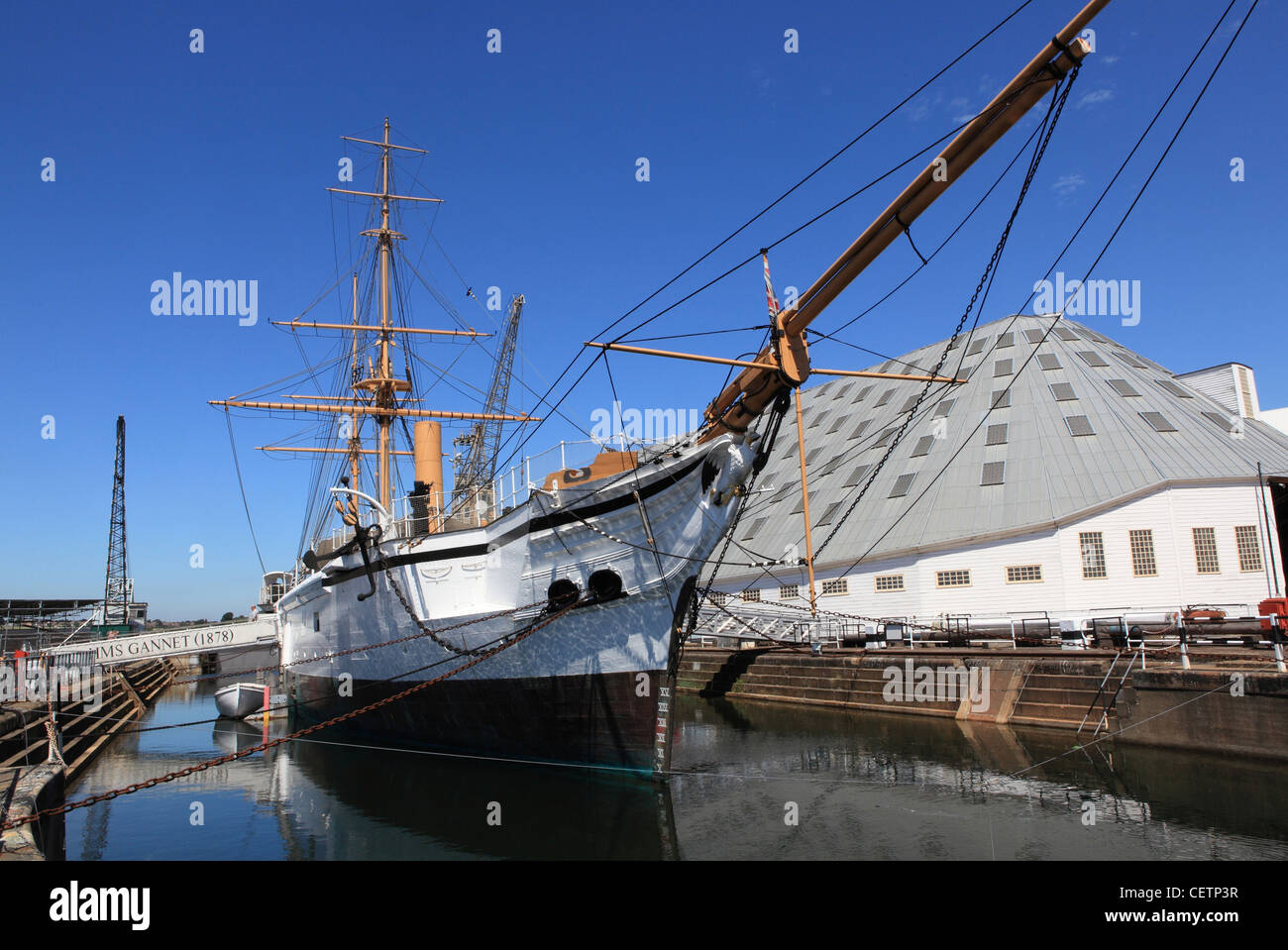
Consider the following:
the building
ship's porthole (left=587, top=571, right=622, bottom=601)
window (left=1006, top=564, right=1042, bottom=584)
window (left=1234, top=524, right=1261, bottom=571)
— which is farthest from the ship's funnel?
window (left=1234, top=524, right=1261, bottom=571)

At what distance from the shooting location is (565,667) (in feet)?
53.7

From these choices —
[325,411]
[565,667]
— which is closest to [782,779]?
[565,667]

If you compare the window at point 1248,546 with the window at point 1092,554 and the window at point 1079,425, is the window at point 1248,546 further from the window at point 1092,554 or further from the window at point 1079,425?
the window at point 1079,425

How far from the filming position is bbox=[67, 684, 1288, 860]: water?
39.8 feet

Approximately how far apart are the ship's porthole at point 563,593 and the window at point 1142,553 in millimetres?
22179

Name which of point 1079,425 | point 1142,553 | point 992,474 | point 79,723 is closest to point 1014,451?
point 992,474

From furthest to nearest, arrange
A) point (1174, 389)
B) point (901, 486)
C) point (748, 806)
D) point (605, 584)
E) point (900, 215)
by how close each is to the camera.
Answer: point (901, 486) < point (1174, 389) < point (605, 584) < point (748, 806) < point (900, 215)

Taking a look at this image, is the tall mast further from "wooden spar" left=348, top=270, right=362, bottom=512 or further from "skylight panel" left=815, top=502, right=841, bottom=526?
"skylight panel" left=815, top=502, right=841, bottom=526

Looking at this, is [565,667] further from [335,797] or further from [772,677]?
[772,677]

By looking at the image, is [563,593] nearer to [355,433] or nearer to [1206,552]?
[355,433]

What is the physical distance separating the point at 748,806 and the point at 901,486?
75.1 ft

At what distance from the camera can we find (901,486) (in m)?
34.7

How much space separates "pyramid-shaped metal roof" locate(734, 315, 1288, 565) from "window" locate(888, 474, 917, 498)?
5cm
